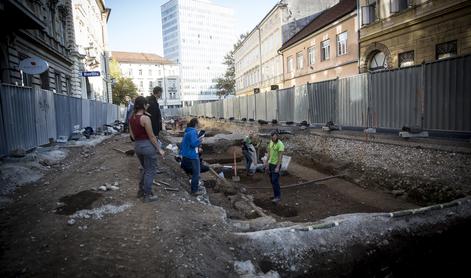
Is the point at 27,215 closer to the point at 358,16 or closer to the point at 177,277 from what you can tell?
the point at 177,277

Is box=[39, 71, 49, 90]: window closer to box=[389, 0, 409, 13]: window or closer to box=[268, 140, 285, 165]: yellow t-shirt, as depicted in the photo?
box=[268, 140, 285, 165]: yellow t-shirt

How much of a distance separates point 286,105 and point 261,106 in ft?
12.2

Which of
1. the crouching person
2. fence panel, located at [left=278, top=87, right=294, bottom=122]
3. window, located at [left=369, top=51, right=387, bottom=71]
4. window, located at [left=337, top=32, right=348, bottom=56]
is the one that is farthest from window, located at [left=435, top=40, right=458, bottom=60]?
the crouching person

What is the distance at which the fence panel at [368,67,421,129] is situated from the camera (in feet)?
27.0

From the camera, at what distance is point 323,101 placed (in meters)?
12.4

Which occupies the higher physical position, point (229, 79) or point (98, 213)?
point (229, 79)

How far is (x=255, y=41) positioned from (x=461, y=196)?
1618 inches

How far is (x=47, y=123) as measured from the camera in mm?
10617

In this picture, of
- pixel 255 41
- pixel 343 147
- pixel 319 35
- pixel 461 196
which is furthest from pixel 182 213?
pixel 255 41

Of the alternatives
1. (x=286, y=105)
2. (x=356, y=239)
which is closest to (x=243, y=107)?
(x=286, y=105)

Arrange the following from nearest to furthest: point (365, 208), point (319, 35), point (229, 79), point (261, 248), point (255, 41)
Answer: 1. point (261, 248)
2. point (365, 208)
3. point (319, 35)
4. point (255, 41)
5. point (229, 79)

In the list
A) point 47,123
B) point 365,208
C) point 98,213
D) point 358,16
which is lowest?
point 365,208

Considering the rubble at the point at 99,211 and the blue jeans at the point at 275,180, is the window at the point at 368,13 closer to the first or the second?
A: the blue jeans at the point at 275,180

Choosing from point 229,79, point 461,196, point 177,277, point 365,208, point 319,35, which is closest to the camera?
point 177,277
